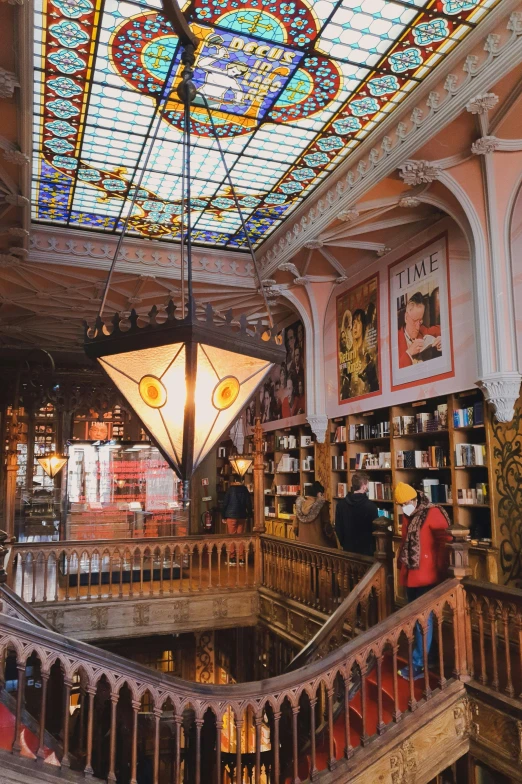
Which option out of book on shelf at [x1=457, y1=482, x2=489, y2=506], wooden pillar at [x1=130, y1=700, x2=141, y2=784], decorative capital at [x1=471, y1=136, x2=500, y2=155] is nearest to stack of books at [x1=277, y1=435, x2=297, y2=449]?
book on shelf at [x1=457, y1=482, x2=489, y2=506]

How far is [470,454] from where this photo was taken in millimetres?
6520

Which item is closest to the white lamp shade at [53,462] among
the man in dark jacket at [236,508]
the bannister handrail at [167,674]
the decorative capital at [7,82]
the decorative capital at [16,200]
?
the man in dark jacket at [236,508]

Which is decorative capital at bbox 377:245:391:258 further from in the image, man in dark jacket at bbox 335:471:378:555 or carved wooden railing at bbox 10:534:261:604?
carved wooden railing at bbox 10:534:261:604

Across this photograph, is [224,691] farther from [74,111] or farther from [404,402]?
[74,111]

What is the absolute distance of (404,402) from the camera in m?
7.91

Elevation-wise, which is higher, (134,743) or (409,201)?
(409,201)

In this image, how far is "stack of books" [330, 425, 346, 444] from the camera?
9.59m

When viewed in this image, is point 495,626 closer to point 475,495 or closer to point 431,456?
point 475,495

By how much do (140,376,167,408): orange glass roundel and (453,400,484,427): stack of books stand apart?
463 centimetres

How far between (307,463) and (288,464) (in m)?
0.78

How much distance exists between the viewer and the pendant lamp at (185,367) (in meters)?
2.56

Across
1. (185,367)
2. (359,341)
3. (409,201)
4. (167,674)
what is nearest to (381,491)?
(359,341)

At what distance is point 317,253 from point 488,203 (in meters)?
3.32

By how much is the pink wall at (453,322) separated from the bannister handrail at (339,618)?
8.07 feet
